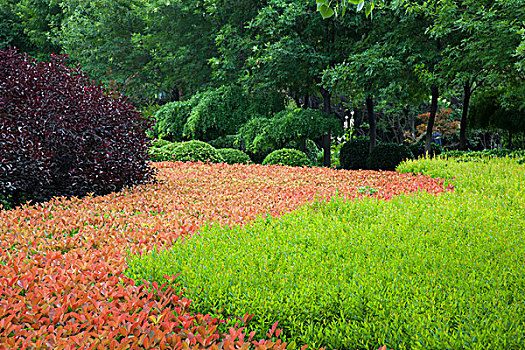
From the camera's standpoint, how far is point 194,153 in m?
11.0

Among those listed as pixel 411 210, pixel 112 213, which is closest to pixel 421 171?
pixel 411 210

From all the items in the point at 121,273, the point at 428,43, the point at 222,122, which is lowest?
the point at 121,273

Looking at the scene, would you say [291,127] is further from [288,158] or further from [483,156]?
[483,156]

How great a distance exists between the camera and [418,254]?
2.83 metres

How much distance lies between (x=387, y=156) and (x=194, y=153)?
570 centimetres

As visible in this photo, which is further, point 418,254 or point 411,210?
point 411,210

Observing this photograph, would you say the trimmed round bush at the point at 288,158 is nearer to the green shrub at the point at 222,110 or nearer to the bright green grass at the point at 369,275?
the green shrub at the point at 222,110

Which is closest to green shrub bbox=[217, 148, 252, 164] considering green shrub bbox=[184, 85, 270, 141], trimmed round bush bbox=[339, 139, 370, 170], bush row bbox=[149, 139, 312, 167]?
bush row bbox=[149, 139, 312, 167]

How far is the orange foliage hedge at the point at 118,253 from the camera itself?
1.98 metres

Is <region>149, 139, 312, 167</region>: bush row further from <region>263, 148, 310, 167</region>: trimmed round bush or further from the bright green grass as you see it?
the bright green grass

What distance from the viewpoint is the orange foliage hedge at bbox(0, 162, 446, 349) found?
6.49 ft

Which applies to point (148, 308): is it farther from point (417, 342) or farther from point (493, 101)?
point (493, 101)

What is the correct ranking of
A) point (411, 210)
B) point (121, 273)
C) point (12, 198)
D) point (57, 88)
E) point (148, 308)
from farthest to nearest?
point (57, 88)
point (12, 198)
point (411, 210)
point (121, 273)
point (148, 308)

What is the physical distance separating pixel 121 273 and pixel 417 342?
2.01 meters
